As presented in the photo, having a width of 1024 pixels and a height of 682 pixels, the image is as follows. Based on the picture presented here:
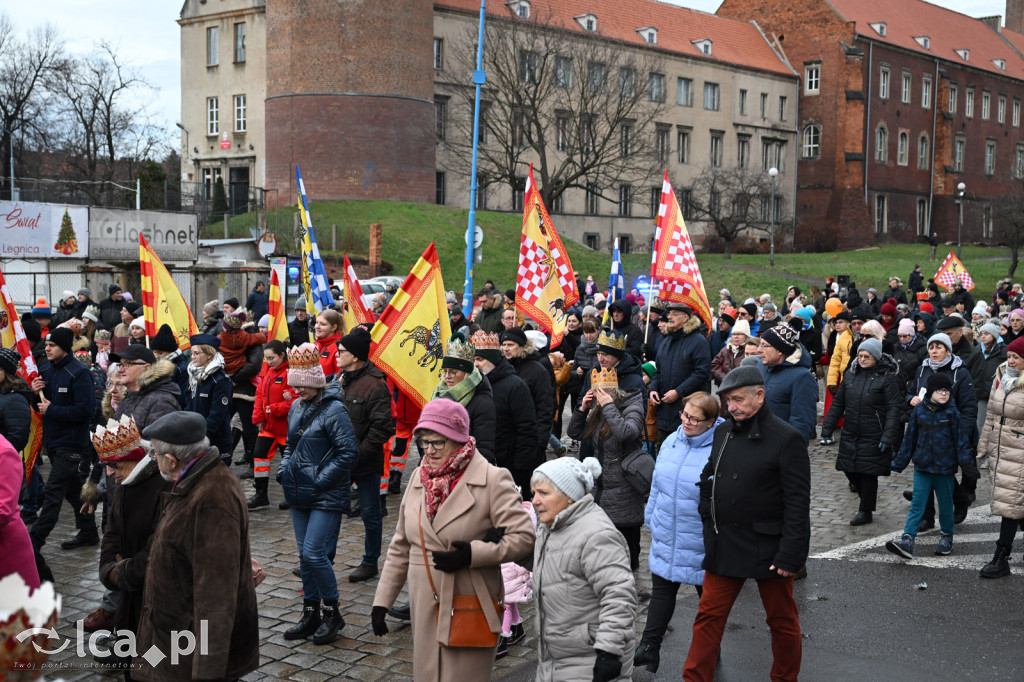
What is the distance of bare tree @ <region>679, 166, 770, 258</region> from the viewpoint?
60.5 meters

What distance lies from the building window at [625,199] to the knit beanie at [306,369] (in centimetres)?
5326

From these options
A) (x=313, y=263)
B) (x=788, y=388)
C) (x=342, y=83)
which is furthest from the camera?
(x=342, y=83)

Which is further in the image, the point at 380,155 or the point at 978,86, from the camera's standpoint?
the point at 978,86

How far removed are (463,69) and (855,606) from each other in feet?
160

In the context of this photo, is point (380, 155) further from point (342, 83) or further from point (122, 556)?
point (122, 556)

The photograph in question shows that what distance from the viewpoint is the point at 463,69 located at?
53.6m

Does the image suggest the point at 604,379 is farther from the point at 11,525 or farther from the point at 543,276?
the point at 543,276

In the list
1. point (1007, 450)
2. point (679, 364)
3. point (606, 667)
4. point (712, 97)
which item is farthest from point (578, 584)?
point (712, 97)

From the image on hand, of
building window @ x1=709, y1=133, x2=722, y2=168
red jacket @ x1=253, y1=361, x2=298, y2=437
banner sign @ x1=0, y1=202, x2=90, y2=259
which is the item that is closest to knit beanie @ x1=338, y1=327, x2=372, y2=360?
red jacket @ x1=253, y1=361, x2=298, y2=437

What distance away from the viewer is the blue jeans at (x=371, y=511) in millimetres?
8102

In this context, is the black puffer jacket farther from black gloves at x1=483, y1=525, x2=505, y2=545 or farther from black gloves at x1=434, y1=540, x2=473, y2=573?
black gloves at x1=434, y1=540, x2=473, y2=573

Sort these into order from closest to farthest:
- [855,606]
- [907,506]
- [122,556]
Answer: [122,556]
[855,606]
[907,506]

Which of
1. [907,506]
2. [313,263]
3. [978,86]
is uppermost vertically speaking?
[978,86]

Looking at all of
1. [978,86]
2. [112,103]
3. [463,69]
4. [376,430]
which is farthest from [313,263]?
[978,86]
